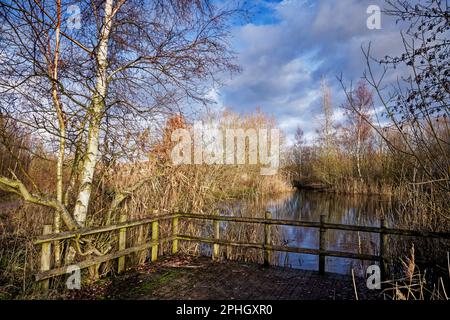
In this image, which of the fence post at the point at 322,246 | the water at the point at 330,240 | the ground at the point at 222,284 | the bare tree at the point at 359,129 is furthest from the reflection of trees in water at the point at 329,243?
the bare tree at the point at 359,129

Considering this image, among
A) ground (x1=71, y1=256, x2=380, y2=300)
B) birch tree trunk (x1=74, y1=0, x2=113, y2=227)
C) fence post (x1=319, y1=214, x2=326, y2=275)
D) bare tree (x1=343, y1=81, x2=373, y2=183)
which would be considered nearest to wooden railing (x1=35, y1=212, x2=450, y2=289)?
fence post (x1=319, y1=214, x2=326, y2=275)

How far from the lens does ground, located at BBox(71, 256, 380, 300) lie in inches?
167

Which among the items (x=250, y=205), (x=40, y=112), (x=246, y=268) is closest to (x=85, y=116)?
(x=40, y=112)

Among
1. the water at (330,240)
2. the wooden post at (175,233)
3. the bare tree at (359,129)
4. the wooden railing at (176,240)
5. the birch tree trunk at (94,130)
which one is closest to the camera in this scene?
the wooden railing at (176,240)

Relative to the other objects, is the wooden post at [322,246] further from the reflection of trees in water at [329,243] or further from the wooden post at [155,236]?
the wooden post at [155,236]

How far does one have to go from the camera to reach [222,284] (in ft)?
15.5

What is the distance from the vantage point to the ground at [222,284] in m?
4.23

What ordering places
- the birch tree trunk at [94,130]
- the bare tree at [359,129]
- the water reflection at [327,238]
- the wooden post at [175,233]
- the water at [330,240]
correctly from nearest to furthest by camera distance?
the birch tree trunk at [94,130], the water at [330,240], the wooden post at [175,233], the water reflection at [327,238], the bare tree at [359,129]

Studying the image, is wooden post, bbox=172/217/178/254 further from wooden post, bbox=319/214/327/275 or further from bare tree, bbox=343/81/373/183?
bare tree, bbox=343/81/373/183

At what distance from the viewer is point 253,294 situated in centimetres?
430

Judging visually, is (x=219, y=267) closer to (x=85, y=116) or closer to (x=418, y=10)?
(x=85, y=116)

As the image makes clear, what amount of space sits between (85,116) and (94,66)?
762 millimetres

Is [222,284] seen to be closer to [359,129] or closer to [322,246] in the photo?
[322,246]

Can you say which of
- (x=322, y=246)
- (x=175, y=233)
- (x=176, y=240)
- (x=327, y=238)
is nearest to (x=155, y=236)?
(x=175, y=233)
